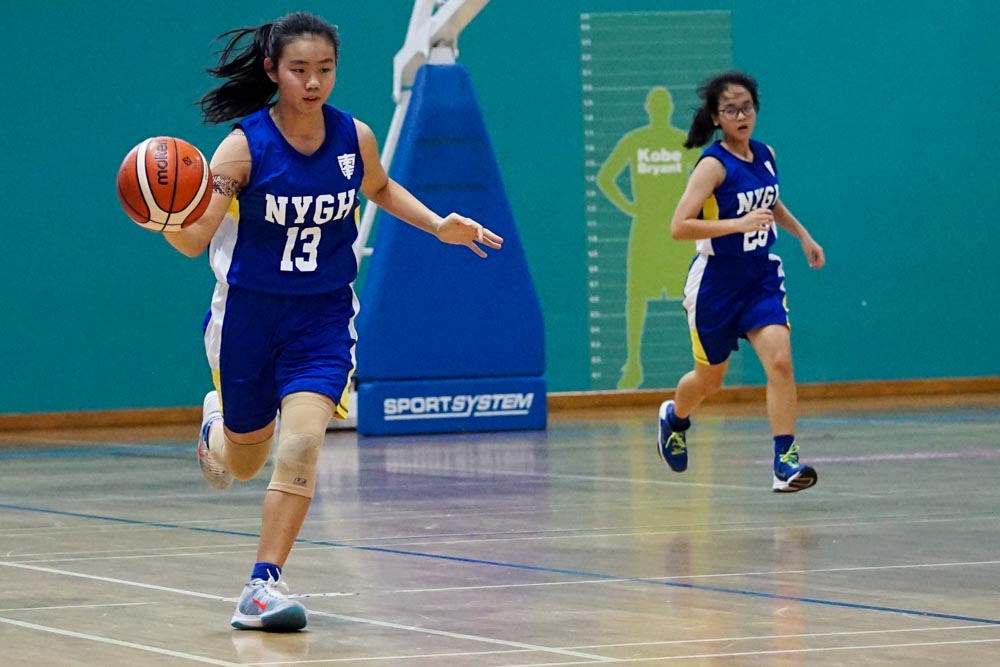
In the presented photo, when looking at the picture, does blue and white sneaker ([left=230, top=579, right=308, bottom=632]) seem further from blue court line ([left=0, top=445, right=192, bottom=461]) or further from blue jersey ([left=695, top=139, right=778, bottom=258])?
blue court line ([left=0, top=445, right=192, bottom=461])

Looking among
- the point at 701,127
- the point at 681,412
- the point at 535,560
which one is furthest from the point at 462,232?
the point at 681,412

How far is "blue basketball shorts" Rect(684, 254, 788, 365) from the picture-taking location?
7512 mm

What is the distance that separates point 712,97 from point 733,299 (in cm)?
87

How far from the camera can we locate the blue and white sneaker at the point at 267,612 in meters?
4.09

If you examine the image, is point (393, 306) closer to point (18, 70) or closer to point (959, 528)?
point (18, 70)

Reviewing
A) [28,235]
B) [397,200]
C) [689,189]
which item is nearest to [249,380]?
[397,200]

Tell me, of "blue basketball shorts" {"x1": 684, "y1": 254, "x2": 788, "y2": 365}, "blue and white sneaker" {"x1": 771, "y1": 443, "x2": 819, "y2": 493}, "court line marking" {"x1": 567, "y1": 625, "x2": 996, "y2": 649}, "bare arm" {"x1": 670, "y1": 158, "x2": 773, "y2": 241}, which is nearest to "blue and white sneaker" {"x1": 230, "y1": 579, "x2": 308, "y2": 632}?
"court line marking" {"x1": 567, "y1": 625, "x2": 996, "y2": 649}

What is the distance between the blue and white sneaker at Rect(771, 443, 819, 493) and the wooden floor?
9 cm

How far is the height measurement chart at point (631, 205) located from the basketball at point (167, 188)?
9.98m

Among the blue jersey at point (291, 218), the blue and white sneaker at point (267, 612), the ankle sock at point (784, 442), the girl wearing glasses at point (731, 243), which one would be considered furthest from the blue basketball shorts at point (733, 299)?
the blue and white sneaker at point (267, 612)

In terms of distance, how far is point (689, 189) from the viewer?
763 centimetres

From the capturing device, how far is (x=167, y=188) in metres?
4.44

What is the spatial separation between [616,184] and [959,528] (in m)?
8.92

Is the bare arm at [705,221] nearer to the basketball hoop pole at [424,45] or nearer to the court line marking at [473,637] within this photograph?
the court line marking at [473,637]
